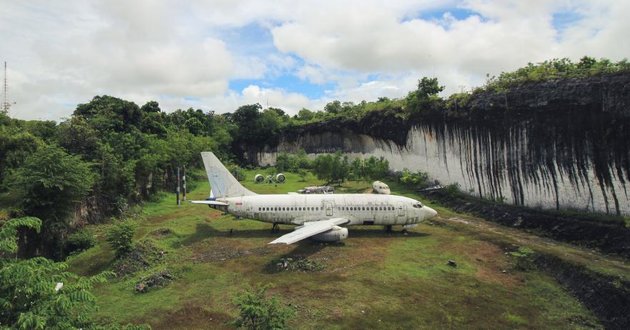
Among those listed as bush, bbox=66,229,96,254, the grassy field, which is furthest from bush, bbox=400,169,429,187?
bush, bbox=66,229,96,254

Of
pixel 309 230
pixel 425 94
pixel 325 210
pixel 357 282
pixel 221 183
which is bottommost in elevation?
pixel 357 282

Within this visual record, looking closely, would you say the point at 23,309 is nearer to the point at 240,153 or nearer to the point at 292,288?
the point at 292,288

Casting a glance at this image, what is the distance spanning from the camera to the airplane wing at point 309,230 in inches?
885

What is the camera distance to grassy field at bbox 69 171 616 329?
16.2m

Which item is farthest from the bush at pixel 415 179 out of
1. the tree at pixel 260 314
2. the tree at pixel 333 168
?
the tree at pixel 260 314

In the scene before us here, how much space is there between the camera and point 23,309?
8.05m

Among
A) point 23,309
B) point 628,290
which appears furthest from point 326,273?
point 23,309

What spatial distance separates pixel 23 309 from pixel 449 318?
14.0 m

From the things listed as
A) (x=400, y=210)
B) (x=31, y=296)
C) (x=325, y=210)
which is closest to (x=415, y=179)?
(x=400, y=210)

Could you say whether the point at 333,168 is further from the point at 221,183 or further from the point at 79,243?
the point at 79,243

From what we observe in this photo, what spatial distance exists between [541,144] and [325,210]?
54.0 feet

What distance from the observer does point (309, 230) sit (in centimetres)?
2511

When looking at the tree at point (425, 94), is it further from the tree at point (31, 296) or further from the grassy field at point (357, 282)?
the tree at point (31, 296)

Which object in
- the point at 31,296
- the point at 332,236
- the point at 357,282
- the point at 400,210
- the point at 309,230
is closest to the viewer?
the point at 31,296
